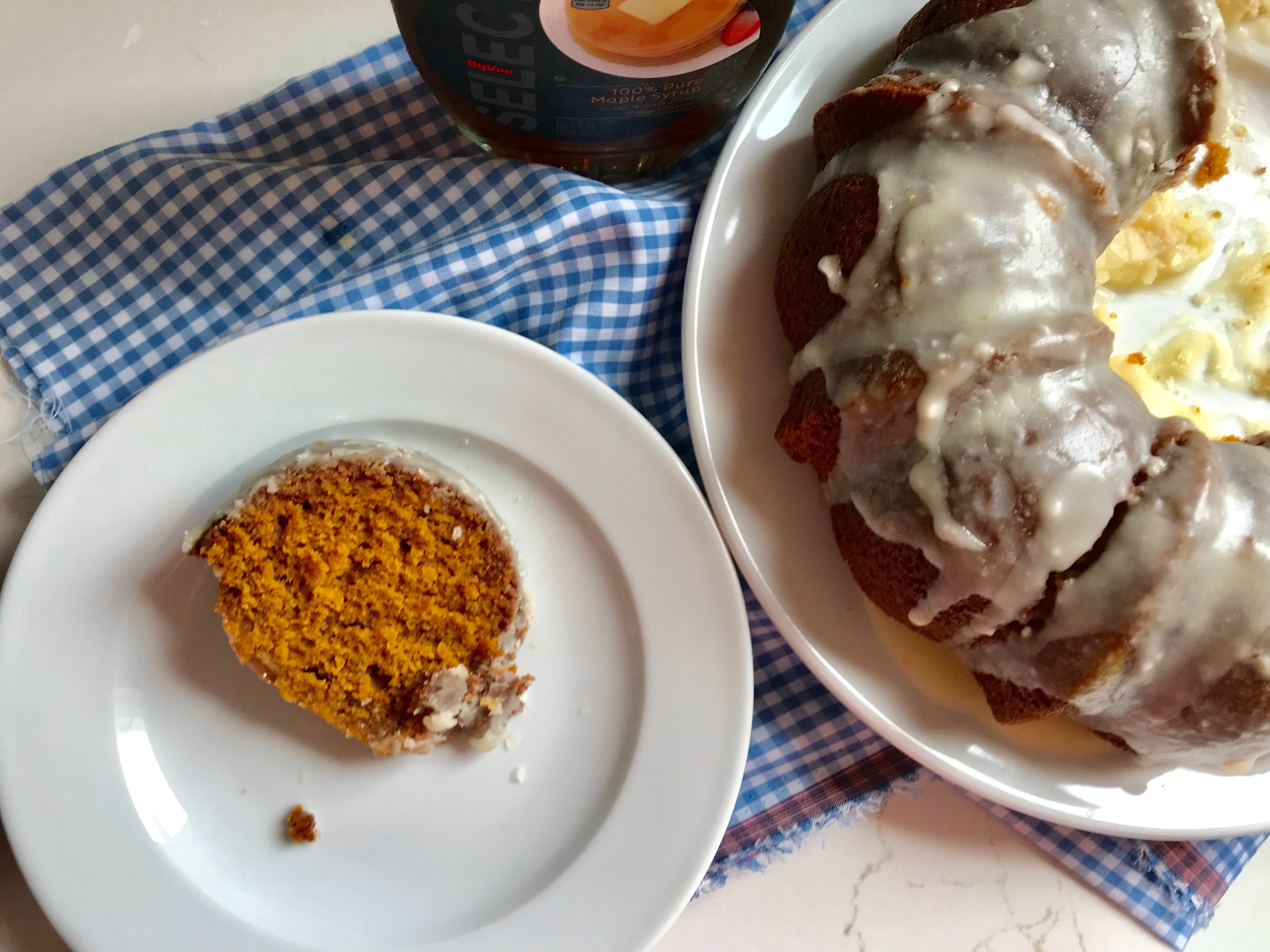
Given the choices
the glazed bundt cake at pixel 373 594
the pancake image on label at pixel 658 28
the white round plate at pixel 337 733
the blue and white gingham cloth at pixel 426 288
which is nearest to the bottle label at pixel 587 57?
the pancake image on label at pixel 658 28

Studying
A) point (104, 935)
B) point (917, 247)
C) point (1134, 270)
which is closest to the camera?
point (917, 247)

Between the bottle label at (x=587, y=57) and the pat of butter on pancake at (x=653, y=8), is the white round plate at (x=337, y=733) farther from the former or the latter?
the pat of butter on pancake at (x=653, y=8)

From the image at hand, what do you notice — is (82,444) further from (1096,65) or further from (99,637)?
(1096,65)

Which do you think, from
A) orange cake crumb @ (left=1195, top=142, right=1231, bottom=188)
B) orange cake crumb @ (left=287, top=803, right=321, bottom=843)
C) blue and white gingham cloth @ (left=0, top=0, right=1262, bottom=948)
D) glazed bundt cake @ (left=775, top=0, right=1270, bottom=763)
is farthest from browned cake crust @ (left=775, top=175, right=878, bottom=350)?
orange cake crumb @ (left=287, top=803, right=321, bottom=843)

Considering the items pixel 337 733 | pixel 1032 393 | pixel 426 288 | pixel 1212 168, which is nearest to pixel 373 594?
pixel 337 733

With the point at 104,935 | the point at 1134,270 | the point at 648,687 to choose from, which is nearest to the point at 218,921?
the point at 104,935

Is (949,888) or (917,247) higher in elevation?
(917,247)

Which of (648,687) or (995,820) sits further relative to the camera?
(995,820)
